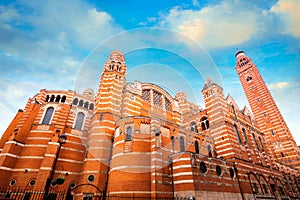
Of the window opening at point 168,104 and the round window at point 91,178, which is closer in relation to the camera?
the round window at point 91,178

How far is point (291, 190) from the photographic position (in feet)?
97.2

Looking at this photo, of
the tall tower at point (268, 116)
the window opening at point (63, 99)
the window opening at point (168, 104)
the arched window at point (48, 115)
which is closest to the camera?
the arched window at point (48, 115)

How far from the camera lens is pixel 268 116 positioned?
133 ft

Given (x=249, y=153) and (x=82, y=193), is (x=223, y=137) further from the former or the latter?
(x=82, y=193)

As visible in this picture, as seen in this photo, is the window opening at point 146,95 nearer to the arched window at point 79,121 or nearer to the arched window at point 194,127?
the arched window at point 194,127

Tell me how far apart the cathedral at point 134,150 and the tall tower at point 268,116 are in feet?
4.21

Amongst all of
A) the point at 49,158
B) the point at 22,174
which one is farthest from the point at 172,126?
the point at 22,174

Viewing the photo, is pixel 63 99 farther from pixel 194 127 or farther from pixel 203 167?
pixel 203 167

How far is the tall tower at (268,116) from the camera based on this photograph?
36062mm

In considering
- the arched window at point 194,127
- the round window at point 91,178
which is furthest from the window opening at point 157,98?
the round window at point 91,178

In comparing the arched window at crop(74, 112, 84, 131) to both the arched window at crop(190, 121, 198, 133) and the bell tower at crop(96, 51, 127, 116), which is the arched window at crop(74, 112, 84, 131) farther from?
the arched window at crop(190, 121, 198, 133)

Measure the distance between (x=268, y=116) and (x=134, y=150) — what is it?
38.0 meters

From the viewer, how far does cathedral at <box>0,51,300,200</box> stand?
1742 centimetres

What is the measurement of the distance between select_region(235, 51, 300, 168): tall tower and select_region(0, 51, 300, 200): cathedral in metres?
1.28
